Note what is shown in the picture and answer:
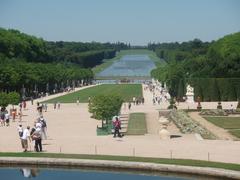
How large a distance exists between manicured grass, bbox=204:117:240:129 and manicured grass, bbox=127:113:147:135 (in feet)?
15.3

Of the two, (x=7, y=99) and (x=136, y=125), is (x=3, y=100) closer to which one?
(x=7, y=99)

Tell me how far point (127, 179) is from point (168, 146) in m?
6.02

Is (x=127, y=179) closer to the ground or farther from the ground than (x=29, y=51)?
closer to the ground

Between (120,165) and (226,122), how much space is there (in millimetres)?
21173

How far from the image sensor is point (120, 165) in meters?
22.3

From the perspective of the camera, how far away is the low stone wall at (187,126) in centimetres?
3356

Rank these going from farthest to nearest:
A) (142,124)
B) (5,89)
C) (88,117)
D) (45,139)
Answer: (5,89)
(88,117)
(142,124)
(45,139)

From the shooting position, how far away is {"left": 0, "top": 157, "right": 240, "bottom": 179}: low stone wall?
20594 millimetres

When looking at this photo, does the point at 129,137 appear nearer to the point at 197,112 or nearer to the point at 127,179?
the point at 127,179

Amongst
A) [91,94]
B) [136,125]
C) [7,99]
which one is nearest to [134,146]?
[136,125]

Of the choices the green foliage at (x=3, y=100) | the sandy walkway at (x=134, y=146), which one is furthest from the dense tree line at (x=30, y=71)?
the sandy walkway at (x=134, y=146)

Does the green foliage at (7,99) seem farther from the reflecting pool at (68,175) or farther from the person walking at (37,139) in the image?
the reflecting pool at (68,175)

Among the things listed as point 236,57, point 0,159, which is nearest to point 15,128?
point 0,159

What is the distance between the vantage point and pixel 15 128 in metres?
37.7
